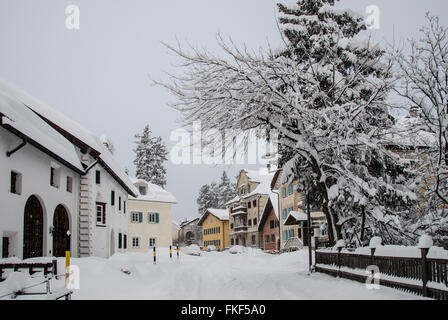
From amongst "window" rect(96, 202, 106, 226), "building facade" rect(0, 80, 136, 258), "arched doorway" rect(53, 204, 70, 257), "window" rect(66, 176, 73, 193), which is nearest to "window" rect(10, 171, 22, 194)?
"building facade" rect(0, 80, 136, 258)

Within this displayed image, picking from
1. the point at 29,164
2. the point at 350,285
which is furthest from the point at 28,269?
the point at 350,285

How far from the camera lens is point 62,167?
64.5ft

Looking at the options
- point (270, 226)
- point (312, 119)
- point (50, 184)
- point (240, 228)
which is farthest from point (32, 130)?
point (240, 228)

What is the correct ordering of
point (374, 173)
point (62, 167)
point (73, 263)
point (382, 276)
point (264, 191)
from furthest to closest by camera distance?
point (264, 191), point (62, 167), point (374, 173), point (73, 263), point (382, 276)

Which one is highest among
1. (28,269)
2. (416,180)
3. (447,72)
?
(447,72)

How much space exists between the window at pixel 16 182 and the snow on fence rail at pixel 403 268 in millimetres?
11557

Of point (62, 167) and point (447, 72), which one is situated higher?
point (447, 72)

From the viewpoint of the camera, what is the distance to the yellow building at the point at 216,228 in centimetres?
7331

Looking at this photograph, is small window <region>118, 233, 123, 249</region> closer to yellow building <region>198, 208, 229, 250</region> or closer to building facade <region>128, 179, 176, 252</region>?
building facade <region>128, 179, 176, 252</region>

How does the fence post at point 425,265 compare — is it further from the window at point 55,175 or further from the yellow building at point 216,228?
the yellow building at point 216,228

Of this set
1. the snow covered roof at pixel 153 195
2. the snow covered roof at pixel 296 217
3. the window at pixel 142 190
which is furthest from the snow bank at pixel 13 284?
the window at pixel 142 190
